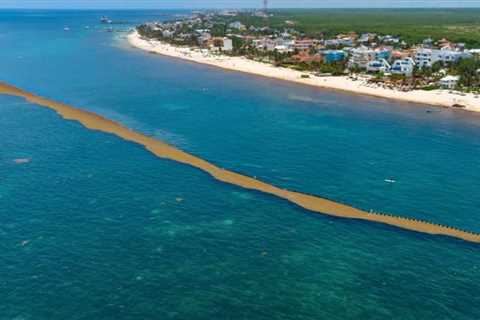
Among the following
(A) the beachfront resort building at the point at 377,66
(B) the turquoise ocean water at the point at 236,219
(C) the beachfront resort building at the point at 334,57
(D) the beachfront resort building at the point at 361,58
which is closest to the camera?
(B) the turquoise ocean water at the point at 236,219

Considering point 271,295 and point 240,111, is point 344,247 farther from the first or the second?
point 240,111

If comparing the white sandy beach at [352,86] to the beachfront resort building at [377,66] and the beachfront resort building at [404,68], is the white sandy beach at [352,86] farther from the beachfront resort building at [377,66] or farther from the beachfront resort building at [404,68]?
the beachfront resort building at [404,68]

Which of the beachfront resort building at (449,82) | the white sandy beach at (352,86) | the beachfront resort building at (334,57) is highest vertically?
the beachfront resort building at (334,57)

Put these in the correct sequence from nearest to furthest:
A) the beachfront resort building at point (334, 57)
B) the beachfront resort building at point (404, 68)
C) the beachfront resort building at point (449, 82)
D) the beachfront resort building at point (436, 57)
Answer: the beachfront resort building at point (449, 82)
the beachfront resort building at point (404, 68)
the beachfront resort building at point (436, 57)
the beachfront resort building at point (334, 57)

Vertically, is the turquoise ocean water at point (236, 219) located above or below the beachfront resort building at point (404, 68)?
below

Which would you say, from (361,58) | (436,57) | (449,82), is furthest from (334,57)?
(449,82)

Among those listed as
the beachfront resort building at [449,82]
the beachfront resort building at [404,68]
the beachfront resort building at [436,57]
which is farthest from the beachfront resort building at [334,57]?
the beachfront resort building at [449,82]

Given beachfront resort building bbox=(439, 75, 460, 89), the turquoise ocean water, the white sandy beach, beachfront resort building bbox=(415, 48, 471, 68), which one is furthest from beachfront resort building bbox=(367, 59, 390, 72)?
the turquoise ocean water
